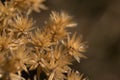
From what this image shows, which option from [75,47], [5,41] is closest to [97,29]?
[75,47]

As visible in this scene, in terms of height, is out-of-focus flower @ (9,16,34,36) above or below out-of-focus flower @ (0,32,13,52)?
above

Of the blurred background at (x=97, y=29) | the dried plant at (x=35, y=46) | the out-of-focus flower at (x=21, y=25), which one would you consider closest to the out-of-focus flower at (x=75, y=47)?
the dried plant at (x=35, y=46)

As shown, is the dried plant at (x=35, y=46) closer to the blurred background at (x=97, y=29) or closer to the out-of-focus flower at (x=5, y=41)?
the out-of-focus flower at (x=5, y=41)

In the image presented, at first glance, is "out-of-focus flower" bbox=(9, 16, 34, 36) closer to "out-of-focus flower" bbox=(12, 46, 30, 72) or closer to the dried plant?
the dried plant

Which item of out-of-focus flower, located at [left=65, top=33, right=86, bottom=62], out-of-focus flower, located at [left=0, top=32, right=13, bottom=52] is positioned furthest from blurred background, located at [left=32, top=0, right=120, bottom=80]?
out-of-focus flower, located at [left=0, top=32, right=13, bottom=52]

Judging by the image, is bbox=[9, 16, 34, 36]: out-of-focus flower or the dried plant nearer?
the dried plant

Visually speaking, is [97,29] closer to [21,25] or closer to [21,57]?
[21,25]
